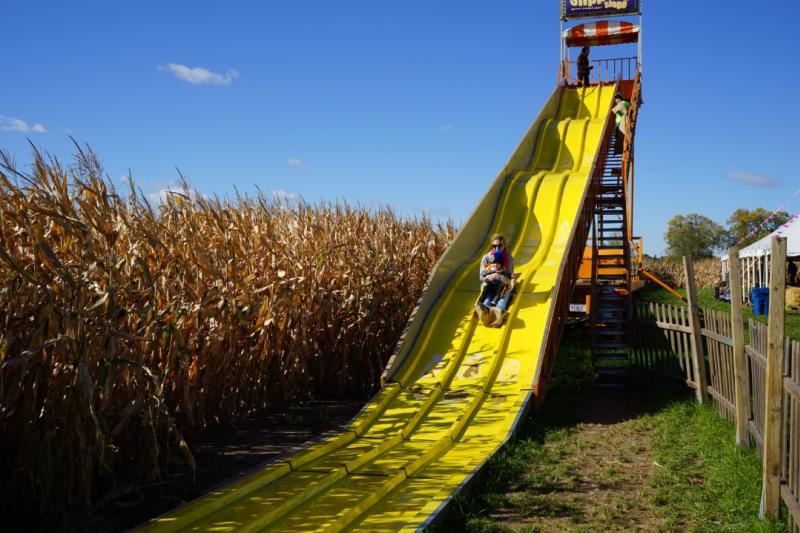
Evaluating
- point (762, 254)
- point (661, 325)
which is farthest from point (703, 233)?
point (661, 325)

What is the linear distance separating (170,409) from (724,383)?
6.00 m

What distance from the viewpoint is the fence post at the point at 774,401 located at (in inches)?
214

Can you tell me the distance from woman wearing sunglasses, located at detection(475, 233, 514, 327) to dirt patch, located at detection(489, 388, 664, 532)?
1.98m

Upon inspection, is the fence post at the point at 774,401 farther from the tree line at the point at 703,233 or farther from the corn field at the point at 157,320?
the tree line at the point at 703,233

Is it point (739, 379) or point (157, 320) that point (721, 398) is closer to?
point (739, 379)

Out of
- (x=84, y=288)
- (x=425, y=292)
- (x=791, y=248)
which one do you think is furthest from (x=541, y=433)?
(x=791, y=248)

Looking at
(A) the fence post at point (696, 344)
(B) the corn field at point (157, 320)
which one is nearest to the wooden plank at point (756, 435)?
(A) the fence post at point (696, 344)

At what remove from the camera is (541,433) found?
8.52 meters

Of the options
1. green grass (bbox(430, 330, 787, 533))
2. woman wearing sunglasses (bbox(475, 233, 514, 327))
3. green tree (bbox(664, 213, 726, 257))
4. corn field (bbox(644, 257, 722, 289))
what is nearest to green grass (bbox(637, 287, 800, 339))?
woman wearing sunglasses (bbox(475, 233, 514, 327))

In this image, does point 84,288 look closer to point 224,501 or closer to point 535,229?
point 224,501

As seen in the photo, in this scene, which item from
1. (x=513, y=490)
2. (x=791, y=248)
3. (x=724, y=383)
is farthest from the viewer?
(x=791, y=248)

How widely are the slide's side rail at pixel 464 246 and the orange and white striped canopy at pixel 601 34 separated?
5.72m

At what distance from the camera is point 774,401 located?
550cm

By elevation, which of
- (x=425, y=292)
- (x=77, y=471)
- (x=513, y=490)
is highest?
(x=425, y=292)
